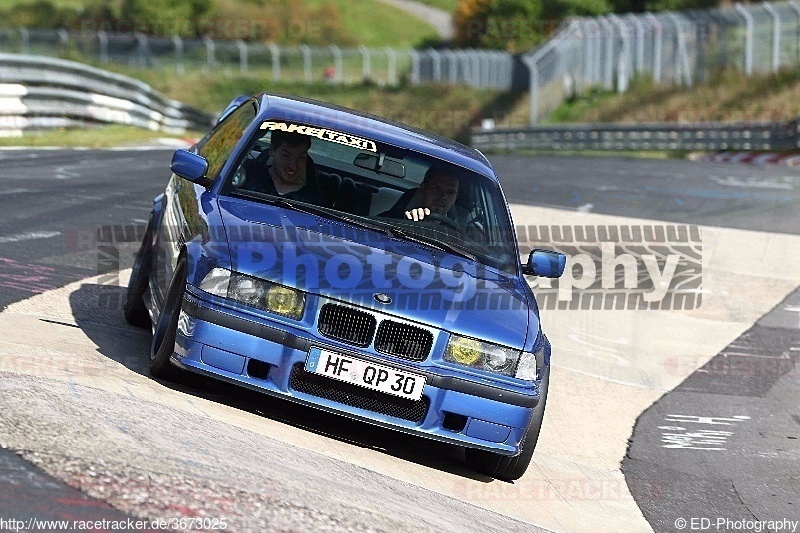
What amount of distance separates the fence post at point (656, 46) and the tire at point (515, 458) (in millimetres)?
39635

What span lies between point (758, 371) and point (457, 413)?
4646mm

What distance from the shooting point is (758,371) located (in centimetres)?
988

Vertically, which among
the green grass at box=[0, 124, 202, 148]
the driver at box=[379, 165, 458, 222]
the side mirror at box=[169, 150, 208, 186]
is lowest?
the green grass at box=[0, 124, 202, 148]

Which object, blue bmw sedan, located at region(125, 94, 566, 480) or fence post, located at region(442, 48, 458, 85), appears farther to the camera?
fence post, located at region(442, 48, 458, 85)

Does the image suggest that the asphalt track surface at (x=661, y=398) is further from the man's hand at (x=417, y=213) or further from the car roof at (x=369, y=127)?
the car roof at (x=369, y=127)

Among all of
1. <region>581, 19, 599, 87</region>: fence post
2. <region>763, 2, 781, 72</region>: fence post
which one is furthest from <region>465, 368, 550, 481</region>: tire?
<region>581, 19, 599, 87</region>: fence post

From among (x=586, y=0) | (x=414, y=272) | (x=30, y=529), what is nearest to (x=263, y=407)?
(x=414, y=272)

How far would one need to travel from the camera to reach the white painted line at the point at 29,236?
9883 mm

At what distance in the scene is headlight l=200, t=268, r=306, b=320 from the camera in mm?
5820

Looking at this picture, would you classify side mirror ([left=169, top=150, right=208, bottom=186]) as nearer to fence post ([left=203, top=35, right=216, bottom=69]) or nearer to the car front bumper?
the car front bumper

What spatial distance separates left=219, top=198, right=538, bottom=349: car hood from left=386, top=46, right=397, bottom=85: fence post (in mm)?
57336

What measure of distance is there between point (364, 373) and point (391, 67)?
60.6 meters

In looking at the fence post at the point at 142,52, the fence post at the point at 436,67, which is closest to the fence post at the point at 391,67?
the fence post at the point at 436,67

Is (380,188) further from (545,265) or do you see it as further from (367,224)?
(545,265)
